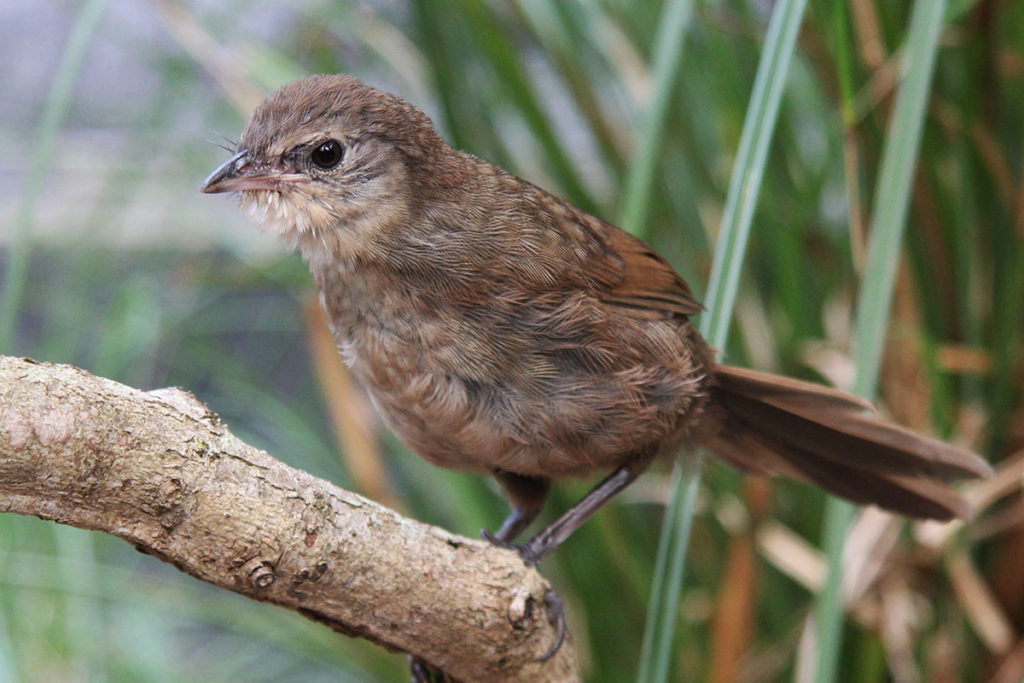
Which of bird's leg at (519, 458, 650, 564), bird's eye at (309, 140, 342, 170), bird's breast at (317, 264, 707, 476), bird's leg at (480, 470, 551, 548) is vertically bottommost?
bird's leg at (480, 470, 551, 548)

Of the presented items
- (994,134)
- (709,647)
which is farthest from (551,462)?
(994,134)

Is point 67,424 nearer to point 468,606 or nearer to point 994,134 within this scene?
point 468,606

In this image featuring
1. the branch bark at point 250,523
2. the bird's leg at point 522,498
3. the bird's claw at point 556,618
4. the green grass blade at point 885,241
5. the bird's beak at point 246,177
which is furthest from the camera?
the bird's leg at point 522,498

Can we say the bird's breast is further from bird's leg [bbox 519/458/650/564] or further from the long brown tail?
the long brown tail

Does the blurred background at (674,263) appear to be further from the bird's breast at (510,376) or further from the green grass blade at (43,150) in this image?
the green grass blade at (43,150)

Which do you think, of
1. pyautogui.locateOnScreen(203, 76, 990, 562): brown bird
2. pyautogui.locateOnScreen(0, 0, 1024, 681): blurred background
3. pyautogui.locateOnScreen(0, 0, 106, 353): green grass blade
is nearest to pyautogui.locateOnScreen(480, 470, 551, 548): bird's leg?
pyautogui.locateOnScreen(203, 76, 990, 562): brown bird

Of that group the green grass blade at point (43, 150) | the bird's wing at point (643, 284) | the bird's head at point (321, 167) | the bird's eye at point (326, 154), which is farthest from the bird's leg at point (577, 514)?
the green grass blade at point (43, 150)
